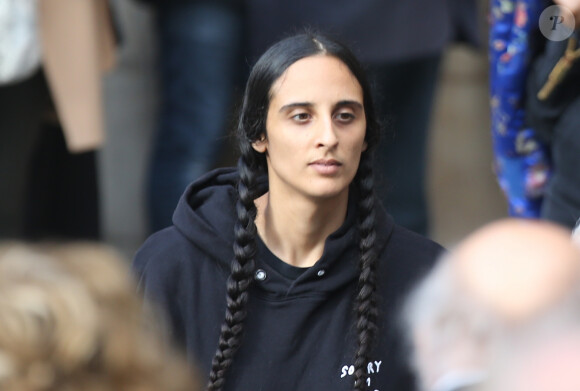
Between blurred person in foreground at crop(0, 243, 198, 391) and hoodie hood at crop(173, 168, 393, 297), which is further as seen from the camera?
hoodie hood at crop(173, 168, 393, 297)

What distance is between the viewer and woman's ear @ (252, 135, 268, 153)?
298 centimetres

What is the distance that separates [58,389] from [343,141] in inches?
65.5

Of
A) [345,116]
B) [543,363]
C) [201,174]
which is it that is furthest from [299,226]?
[543,363]

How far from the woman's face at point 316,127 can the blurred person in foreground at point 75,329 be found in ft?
4.68

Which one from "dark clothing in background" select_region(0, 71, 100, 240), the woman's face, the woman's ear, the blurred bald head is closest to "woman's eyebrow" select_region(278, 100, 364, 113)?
the woman's face

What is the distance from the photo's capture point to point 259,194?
307cm

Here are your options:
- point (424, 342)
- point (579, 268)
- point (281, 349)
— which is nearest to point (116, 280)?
point (424, 342)

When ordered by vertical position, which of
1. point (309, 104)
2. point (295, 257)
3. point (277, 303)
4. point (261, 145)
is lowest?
point (277, 303)

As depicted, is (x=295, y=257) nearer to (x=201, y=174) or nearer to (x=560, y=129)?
(x=560, y=129)

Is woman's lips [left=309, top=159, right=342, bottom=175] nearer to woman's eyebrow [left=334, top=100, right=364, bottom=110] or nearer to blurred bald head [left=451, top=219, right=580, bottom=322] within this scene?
woman's eyebrow [left=334, top=100, right=364, bottom=110]

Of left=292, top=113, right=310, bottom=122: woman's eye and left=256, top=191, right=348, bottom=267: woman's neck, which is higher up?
left=292, top=113, right=310, bottom=122: woman's eye

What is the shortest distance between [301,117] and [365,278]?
427 millimetres

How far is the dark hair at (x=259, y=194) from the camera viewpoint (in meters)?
2.82

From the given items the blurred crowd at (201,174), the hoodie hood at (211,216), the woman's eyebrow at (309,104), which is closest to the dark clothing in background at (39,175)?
the blurred crowd at (201,174)
